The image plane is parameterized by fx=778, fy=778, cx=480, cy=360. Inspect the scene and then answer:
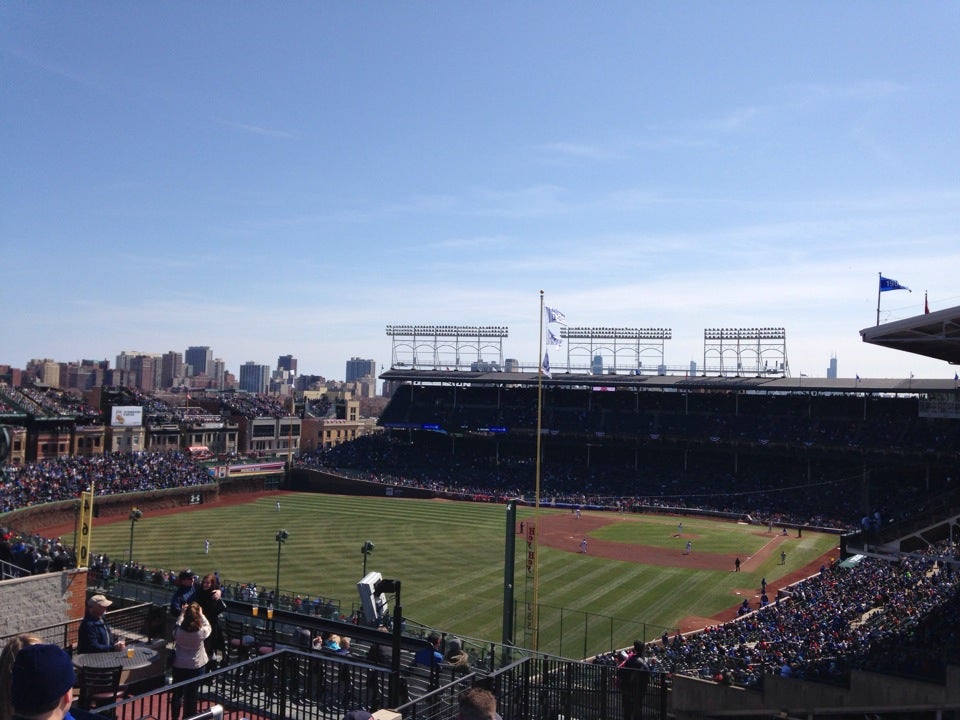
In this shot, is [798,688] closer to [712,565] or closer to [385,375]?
[712,565]

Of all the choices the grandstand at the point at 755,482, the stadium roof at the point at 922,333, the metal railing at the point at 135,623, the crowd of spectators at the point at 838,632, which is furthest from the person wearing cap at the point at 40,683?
the stadium roof at the point at 922,333

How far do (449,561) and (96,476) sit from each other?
3091 centimetres

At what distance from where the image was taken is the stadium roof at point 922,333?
64.2 feet

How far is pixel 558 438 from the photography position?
71.2 meters

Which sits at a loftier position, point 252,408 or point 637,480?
point 252,408

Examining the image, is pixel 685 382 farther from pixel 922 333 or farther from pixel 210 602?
pixel 210 602

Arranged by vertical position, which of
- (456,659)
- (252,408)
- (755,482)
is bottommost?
(755,482)

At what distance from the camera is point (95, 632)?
9.06 meters

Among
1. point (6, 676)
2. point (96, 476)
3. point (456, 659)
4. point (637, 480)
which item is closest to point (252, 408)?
point (96, 476)

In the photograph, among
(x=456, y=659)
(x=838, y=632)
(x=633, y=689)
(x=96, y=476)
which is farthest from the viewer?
(x=96, y=476)

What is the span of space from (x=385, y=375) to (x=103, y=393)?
27.6 meters

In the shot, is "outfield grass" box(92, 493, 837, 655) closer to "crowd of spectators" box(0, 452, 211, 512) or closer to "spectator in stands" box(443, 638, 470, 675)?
"crowd of spectators" box(0, 452, 211, 512)

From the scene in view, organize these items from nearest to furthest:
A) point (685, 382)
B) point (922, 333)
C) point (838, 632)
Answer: point (922, 333) → point (838, 632) → point (685, 382)

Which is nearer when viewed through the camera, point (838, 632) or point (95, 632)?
point (95, 632)
